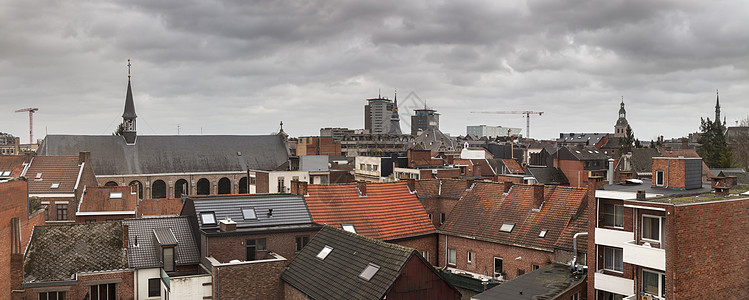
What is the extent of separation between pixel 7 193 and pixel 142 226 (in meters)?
7.32

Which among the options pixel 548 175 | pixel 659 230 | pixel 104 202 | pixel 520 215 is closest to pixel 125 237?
pixel 104 202

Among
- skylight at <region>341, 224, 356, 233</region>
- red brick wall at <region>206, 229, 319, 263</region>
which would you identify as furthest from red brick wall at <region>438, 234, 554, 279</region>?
red brick wall at <region>206, 229, 319, 263</region>

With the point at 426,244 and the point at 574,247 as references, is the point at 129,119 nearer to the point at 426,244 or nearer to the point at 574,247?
the point at 426,244

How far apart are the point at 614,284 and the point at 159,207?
144ft

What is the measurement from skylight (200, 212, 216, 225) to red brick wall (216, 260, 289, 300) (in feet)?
16.1

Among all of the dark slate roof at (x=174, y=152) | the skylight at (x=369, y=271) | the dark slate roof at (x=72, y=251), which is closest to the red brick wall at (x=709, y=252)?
the skylight at (x=369, y=271)

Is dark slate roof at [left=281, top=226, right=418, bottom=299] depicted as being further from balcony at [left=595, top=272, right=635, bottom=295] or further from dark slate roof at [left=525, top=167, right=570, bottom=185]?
dark slate roof at [left=525, top=167, right=570, bottom=185]

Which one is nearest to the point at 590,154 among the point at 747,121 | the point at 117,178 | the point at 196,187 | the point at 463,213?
the point at 747,121

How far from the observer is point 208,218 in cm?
3047

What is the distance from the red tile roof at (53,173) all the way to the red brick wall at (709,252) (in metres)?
53.2

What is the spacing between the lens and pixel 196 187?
267 ft

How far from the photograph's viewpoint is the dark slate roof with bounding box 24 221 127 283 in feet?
95.0

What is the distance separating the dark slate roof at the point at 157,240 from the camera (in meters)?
30.2

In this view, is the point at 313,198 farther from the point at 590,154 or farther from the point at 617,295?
the point at 590,154
